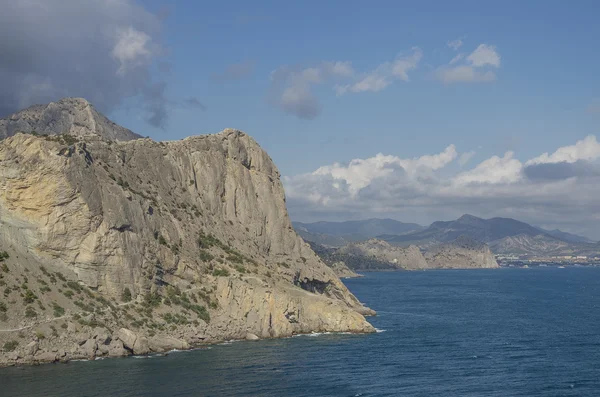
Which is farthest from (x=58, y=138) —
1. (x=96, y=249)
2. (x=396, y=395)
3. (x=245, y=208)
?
(x=396, y=395)

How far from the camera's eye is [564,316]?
4943 inches

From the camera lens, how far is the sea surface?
6500cm

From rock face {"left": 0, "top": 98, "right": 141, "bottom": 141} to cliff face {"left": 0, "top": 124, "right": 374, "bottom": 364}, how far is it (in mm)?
53573

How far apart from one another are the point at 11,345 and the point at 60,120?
4041 inches

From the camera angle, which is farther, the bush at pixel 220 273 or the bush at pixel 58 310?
the bush at pixel 220 273

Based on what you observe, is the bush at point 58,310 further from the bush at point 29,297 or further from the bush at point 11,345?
the bush at point 11,345

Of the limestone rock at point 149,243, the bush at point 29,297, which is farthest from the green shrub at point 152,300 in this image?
the bush at point 29,297

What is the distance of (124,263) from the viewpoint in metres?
92.8

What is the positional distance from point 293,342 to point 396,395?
31.4 m

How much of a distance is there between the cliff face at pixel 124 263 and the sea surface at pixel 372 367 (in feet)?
17.0

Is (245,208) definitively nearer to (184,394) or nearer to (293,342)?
(293,342)

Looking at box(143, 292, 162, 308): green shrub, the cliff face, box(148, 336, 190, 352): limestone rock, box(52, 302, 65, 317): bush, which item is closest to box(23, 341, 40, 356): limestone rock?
the cliff face

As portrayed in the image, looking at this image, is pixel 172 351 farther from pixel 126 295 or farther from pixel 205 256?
pixel 205 256

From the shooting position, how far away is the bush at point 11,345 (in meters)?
74.4
